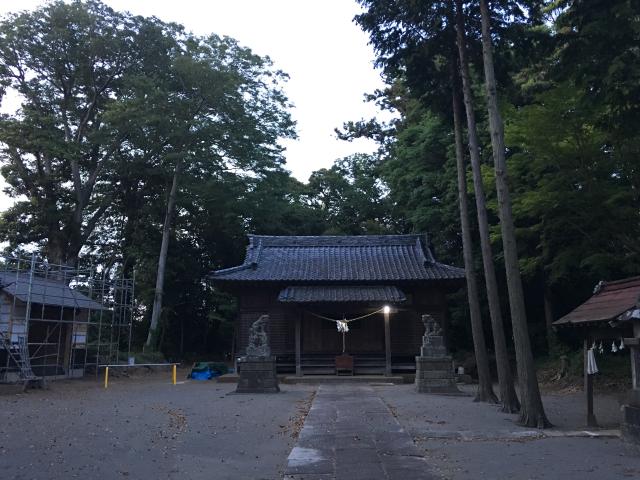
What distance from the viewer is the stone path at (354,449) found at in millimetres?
5902

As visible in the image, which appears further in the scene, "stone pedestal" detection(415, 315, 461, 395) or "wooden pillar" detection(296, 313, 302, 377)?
"wooden pillar" detection(296, 313, 302, 377)

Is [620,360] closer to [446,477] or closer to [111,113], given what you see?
[446,477]

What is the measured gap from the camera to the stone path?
232 inches

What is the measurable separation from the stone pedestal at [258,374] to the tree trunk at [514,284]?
7863 mm

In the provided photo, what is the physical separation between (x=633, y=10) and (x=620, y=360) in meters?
13.1

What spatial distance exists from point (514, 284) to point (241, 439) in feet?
18.6

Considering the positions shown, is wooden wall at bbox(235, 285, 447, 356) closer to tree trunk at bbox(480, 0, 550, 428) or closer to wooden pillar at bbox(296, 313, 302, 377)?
wooden pillar at bbox(296, 313, 302, 377)

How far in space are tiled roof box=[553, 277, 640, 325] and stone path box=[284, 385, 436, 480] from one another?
377 cm

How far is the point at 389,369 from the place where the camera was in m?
20.1

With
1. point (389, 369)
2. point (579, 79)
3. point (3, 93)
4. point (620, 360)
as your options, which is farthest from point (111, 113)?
point (620, 360)

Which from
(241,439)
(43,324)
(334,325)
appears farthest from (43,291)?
(241,439)

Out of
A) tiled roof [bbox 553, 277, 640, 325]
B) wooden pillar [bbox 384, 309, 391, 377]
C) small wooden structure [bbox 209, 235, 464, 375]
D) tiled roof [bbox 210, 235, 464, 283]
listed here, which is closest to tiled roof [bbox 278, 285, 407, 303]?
small wooden structure [bbox 209, 235, 464, 375]

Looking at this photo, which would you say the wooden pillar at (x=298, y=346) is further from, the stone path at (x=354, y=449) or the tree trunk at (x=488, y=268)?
the tree trunk at (x=488, y=268)

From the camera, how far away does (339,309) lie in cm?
2120
